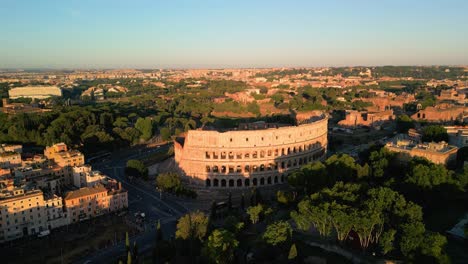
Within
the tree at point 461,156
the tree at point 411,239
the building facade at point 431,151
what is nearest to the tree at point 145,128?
the building facade at point 431,151

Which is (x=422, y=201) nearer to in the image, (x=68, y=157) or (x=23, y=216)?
(x=23, y=216)

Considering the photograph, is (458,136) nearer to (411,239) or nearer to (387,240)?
(411,239)

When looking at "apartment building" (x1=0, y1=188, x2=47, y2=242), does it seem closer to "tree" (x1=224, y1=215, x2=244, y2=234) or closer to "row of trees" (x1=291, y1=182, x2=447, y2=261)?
"tree" (x1=224, y1=215, x2=244, y2=234)

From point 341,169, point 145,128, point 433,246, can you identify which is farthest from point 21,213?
point 145,128

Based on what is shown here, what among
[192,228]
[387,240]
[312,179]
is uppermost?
[312,179]

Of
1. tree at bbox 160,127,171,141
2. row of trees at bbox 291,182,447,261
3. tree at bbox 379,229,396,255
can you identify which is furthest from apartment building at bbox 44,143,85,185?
tree at bbox 379,229,396,255
